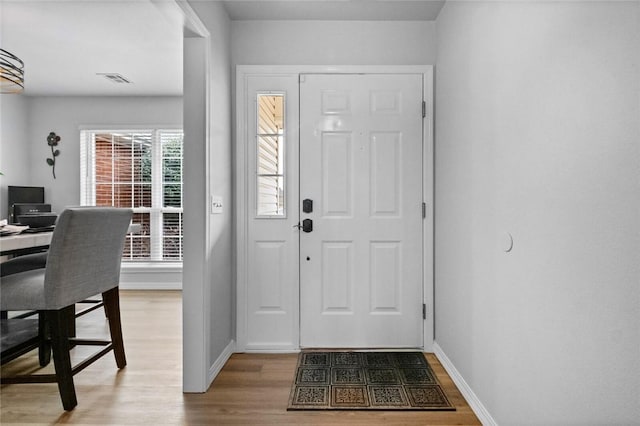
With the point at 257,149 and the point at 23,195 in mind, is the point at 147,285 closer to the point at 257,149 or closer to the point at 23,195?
the point at 23,195

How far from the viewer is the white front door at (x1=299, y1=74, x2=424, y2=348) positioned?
3.02 meters

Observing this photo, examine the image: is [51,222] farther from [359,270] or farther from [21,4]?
[359,270]

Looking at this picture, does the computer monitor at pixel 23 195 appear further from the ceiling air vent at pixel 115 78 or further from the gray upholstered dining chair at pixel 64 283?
the gray upholstered dining chair at pixel 64 283

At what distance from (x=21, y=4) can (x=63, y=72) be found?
A: 1.62m

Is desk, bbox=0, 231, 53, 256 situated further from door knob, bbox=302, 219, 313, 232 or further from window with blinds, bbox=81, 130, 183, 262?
window with blinds, bbox=81, 130, 183, 262

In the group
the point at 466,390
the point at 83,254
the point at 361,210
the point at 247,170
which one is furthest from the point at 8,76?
the point at 466,390

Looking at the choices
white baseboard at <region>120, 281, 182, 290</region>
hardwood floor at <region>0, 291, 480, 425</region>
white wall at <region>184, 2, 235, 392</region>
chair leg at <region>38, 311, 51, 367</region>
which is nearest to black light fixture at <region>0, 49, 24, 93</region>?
white wall at <region>184, 2, 235, 392</region>

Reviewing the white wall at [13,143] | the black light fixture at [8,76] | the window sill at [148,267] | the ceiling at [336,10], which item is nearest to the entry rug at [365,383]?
the ceiling at [336,10]

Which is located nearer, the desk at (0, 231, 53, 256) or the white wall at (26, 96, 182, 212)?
the desk at (0, 231, 53, 256)

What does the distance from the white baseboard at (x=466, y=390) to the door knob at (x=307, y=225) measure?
130cm

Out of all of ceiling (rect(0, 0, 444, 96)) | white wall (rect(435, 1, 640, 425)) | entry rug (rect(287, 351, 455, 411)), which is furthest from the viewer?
ceiling (rect(0, 0, 444, 96))

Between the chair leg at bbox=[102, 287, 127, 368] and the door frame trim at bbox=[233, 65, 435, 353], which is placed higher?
the door frame trim at bbox=[233, 65, 435, 353]

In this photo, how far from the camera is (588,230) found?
1.20 meters

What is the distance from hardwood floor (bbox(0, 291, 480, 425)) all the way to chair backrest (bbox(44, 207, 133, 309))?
573 millimetres
